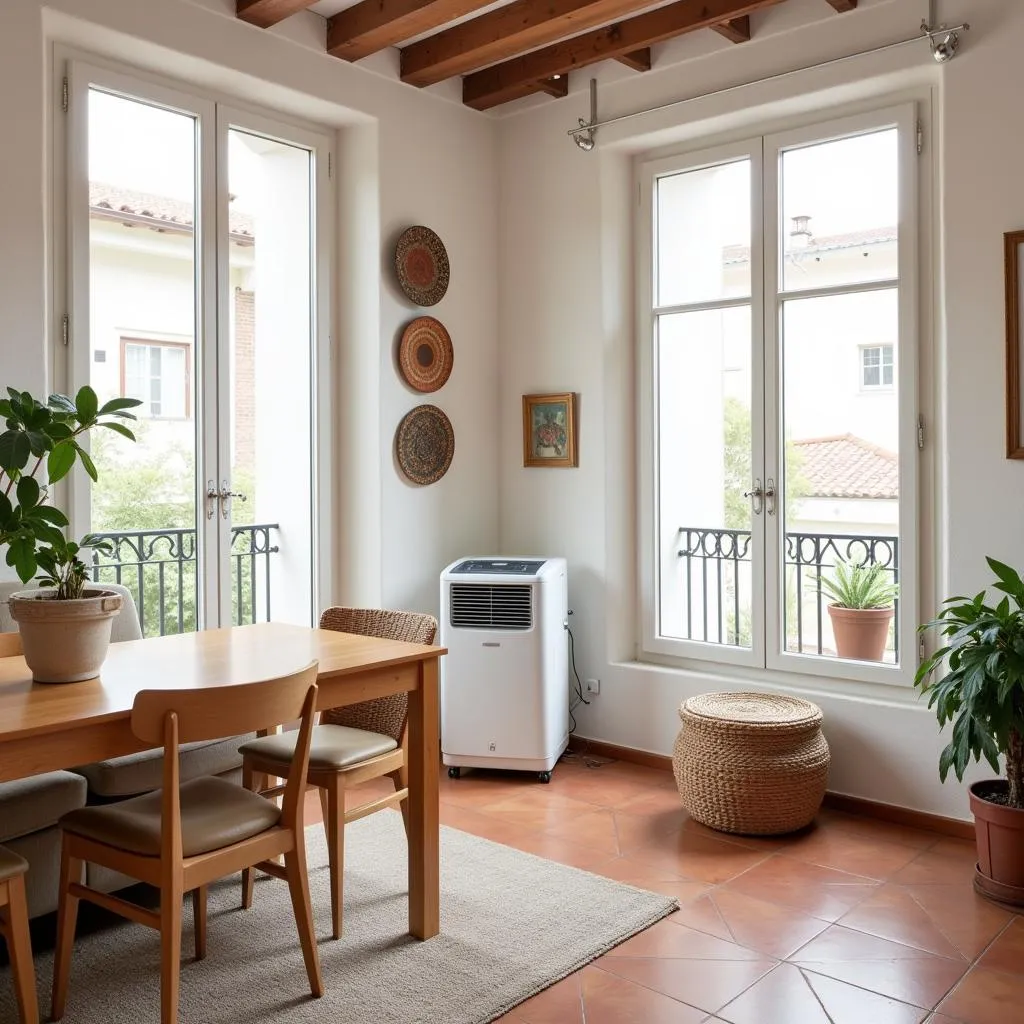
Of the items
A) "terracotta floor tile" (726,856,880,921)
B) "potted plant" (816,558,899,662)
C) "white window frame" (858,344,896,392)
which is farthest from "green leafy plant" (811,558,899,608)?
"terracotta floor tile" (726,856,880,921)

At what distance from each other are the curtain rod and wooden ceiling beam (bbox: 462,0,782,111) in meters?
0.25

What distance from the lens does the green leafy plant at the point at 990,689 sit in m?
2.87

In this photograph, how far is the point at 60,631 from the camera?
2.26 meters

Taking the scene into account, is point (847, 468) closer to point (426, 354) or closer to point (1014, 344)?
point (1014, 344)

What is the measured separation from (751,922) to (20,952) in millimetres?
1869

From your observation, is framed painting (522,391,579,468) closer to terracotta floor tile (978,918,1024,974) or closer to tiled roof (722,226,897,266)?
tiled roof (722,226,897,266)

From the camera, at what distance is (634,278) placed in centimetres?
453

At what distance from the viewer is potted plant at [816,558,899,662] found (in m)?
3.83

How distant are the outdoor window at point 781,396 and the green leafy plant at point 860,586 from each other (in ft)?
0.04

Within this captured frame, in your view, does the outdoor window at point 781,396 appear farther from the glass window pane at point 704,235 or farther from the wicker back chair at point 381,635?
the wicker back chair at point 381,635

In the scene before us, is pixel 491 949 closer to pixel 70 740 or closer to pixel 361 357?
pixel 70 740

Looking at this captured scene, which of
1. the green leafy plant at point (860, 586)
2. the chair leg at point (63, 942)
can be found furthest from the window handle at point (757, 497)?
the chair leg at point (63, 942)

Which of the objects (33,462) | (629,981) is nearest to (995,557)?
(629,981)

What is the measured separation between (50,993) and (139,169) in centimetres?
269
